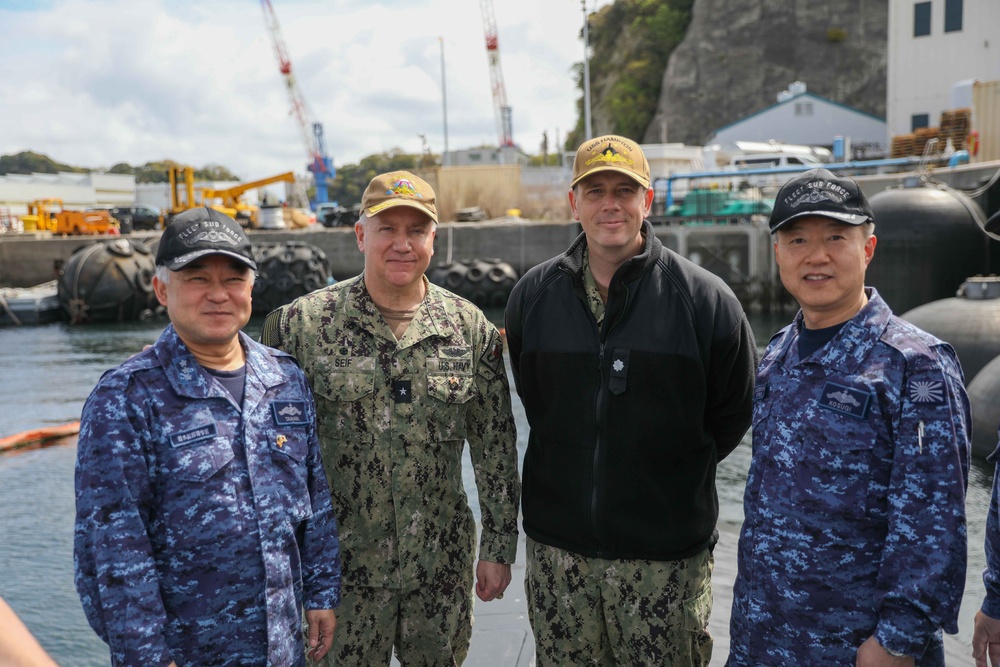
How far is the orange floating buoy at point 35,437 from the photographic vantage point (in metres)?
10.4

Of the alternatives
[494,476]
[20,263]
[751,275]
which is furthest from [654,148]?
[494,476]

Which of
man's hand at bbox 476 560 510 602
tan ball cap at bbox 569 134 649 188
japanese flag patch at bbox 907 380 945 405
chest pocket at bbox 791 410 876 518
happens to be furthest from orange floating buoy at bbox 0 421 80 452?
japanese flag patch at bbox 907 380 945 405

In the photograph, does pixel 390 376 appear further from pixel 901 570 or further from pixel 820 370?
pixel 901 570

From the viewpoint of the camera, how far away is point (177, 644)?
208 cm

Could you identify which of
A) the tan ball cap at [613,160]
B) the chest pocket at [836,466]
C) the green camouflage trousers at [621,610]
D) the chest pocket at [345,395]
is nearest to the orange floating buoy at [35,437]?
the chest pocket at [345,395]

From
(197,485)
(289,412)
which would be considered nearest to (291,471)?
(289,412)

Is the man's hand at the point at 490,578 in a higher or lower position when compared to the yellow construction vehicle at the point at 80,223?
lower

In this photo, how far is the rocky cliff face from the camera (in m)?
50.1

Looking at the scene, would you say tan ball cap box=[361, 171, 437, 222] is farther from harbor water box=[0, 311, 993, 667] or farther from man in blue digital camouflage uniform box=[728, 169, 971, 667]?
harbor water box=[0, 311, 993, 667]

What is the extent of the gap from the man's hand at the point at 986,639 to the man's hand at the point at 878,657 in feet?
1.09

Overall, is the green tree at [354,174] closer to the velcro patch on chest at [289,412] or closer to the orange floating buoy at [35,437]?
the orange floating buoy at [35,437]

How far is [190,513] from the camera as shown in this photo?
2080 millimetres

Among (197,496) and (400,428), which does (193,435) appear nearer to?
(197,496)

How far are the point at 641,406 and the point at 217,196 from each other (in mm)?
38868
